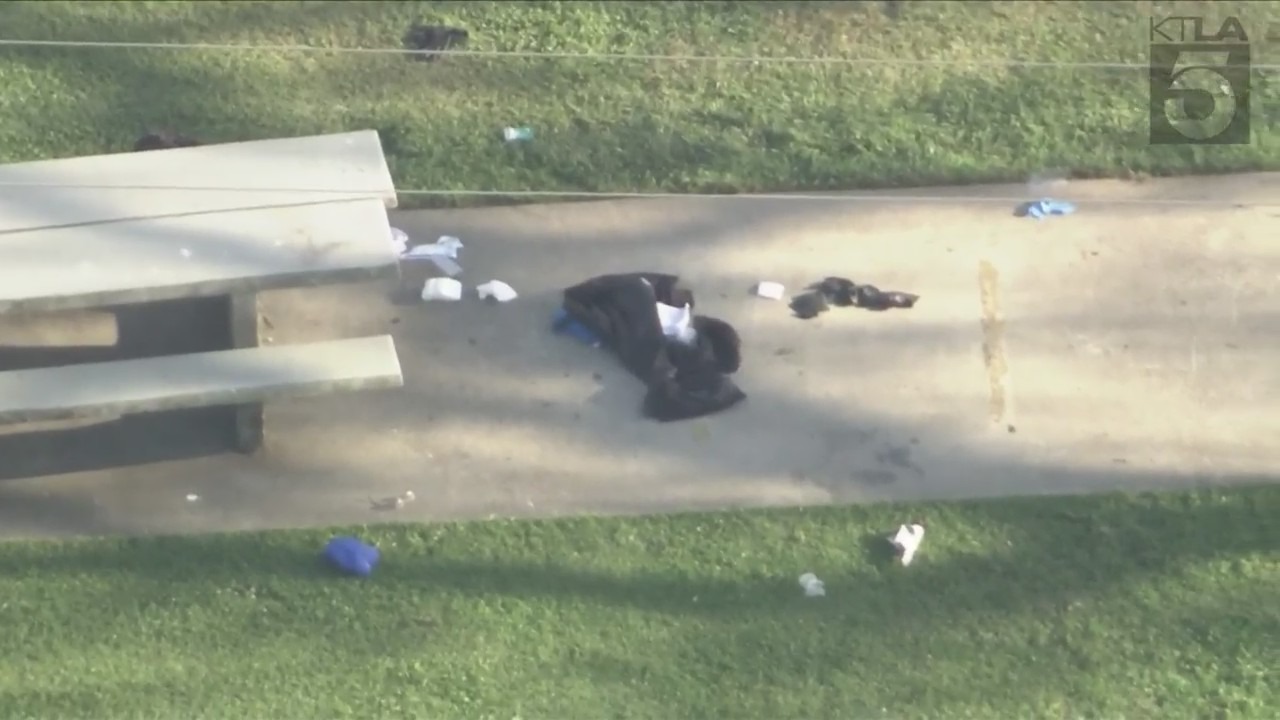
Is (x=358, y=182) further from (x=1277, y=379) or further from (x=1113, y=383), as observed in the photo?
(x=1277, y=379)

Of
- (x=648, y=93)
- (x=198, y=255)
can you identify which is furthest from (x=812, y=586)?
(x=648, y=93)

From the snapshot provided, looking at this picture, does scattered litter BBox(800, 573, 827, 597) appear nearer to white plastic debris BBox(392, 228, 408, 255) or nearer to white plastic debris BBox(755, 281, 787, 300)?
white plastic debris BBox(755, 281, 787, 300)

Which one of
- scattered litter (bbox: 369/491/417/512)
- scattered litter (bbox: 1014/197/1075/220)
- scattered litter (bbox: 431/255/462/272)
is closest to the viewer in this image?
scattered litter (bbox: 369/491/417/512)

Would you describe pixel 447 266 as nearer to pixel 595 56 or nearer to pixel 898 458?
pixel 595 56

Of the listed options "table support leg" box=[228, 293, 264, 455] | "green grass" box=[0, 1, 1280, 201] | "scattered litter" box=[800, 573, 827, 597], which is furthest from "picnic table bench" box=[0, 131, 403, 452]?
"scattered litter" box=[800, 573, 827, 597]

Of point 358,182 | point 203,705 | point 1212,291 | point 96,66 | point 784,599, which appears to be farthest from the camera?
point 96,66

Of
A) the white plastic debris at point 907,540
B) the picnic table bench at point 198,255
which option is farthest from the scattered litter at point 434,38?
the white plastic debris at point 907,540

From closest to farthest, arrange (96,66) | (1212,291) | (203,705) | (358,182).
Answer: (203,705)
(358,182)
(1212,291)
(96,66)

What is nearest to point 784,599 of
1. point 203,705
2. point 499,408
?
point 499,408
